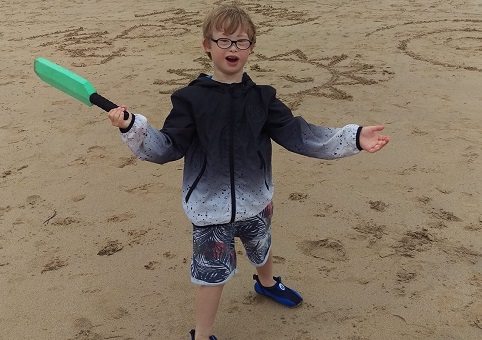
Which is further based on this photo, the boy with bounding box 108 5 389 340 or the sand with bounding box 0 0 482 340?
the sand with bounding box 0 0 482 340

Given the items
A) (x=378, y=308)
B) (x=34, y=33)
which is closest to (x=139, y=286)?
(x=378, y=308)

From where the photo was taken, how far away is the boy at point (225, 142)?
6.23 ft

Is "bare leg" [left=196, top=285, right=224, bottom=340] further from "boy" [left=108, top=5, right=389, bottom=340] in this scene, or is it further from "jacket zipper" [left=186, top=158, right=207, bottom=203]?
"jacket zipper" [left=186, top=158, right=207, bottom=203]

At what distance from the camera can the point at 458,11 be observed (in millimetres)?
8328

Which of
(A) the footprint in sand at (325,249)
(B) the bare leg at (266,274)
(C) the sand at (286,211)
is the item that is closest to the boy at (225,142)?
(B) the bare leg at (266,274)

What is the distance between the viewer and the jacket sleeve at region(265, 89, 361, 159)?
6.47ft

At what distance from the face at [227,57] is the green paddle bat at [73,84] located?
0.39 m

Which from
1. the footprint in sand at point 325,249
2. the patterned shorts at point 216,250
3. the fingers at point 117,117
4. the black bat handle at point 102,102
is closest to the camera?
the fingers at point 117,117

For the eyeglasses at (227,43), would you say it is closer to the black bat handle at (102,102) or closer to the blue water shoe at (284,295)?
the black bat handle at (102,102)

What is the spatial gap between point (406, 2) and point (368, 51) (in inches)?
134

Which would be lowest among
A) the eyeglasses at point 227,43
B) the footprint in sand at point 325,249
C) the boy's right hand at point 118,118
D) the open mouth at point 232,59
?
the footprint in sand at point 325,249

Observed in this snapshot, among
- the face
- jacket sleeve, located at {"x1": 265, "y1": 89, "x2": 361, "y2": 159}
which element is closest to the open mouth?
the face

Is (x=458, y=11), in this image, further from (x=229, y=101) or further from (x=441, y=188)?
(x=229, y=101)

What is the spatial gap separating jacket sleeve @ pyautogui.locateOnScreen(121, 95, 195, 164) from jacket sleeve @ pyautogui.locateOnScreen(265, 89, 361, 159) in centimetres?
32
